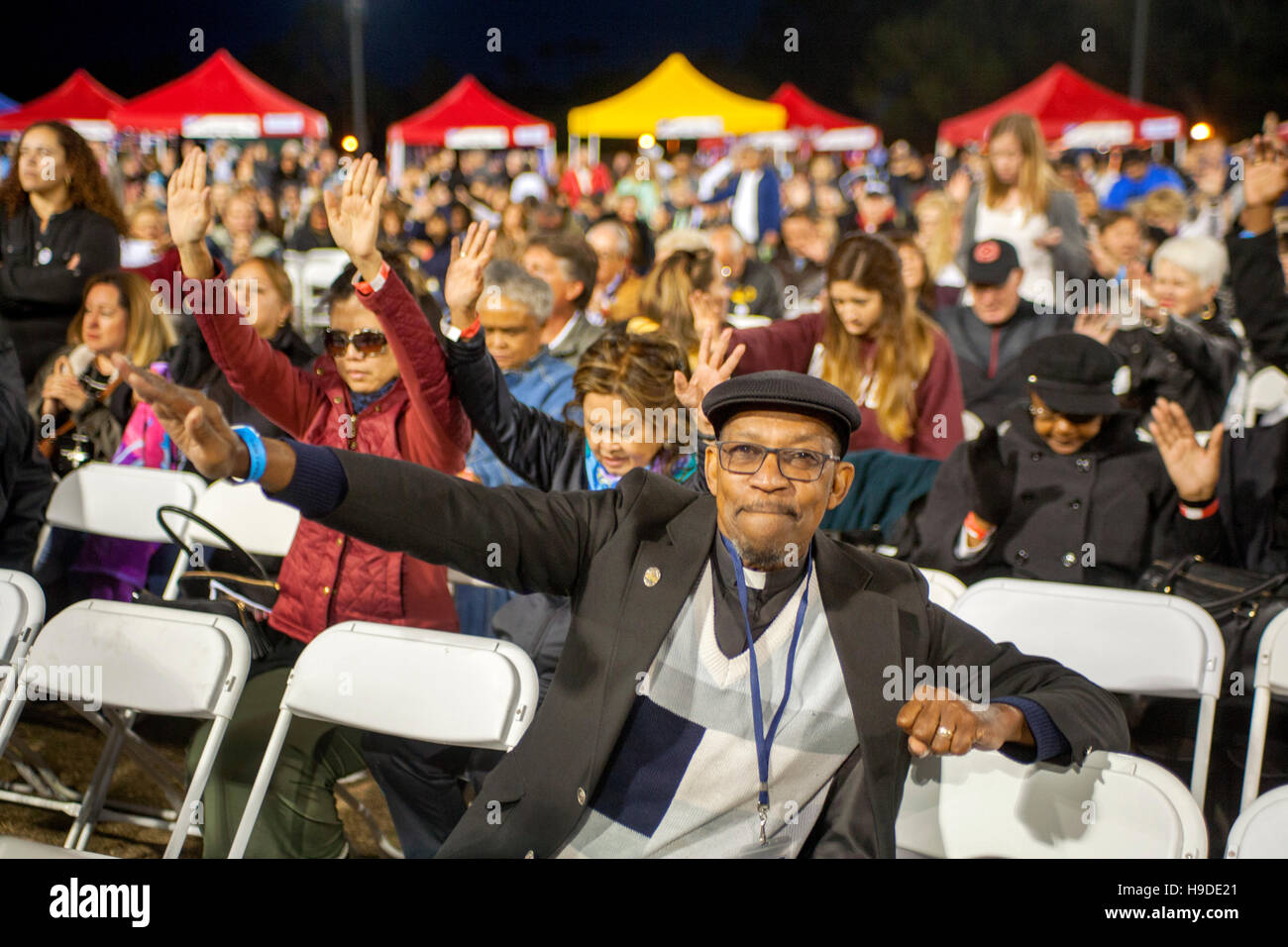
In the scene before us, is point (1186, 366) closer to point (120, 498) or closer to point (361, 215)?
point (361, 215)

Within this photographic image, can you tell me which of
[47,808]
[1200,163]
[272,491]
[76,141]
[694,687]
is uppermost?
[1200,163]

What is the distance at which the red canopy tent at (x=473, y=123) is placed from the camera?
50.1 feet

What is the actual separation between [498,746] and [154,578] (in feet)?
7.52

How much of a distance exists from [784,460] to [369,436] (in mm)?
1412

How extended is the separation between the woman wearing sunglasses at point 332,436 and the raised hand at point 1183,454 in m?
1.94

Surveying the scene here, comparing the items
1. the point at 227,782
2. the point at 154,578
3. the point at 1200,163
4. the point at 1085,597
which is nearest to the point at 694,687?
the point at 1085,597

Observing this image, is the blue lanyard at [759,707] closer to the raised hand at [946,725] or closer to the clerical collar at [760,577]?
the clerical collar at [760,577]

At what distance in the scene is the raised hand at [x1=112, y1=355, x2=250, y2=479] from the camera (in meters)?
1.54

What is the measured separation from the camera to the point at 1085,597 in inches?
101

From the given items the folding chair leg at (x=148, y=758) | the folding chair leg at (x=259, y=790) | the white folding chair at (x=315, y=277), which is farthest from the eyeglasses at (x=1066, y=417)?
the white folding chair at (x=315, y=277)

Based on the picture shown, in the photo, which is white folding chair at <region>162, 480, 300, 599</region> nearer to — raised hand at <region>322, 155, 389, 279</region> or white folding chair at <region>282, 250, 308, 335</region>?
raised hand at <region>322, 155, 389, 279</region>

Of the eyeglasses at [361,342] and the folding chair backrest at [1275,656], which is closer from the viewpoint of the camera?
the folding chair backrest at [1275,656]

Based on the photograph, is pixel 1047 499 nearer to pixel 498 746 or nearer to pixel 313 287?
pixel 498 746
